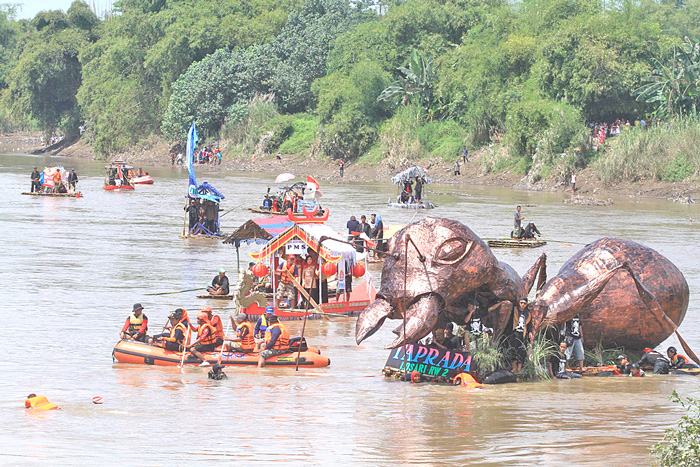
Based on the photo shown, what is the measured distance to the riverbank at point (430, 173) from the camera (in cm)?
5103

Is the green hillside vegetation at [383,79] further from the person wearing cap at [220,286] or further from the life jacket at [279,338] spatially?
the life jacket at [279,338]

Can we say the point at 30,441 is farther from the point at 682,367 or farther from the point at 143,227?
the point at 143,227

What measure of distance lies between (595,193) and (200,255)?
2850 centimetres

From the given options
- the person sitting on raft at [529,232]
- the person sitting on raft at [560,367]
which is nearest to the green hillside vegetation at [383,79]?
the person sitting on raft at [529,232]

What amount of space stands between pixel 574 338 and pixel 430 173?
164ft

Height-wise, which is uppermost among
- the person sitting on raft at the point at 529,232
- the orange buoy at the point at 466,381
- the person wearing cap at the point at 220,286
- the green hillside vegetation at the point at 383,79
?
the green hillside vegetation at the point at 383,79

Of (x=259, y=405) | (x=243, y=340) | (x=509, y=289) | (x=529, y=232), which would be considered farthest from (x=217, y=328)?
(x=529, y=232)

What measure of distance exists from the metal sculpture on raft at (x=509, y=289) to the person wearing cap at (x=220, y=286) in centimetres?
901

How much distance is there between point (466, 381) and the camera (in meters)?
14.8

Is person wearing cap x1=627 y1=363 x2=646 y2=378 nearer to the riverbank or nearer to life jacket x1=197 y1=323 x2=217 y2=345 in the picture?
life jacket x1=197 y1=323 x2=217 y2=345

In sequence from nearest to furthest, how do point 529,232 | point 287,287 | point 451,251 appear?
point 451,251 < point 287,287 < point 529,232

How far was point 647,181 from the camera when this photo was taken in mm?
52031

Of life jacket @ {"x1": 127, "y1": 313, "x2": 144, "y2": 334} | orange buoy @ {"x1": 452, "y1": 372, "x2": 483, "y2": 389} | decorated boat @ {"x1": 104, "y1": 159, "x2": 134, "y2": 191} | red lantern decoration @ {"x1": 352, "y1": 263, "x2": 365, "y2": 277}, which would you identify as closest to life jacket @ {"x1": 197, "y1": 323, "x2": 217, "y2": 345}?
life jacket @ {"x1": 127, "y1": 313, "x2": 144, "y2": 334}

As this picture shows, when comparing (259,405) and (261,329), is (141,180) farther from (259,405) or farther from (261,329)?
(259,405)
